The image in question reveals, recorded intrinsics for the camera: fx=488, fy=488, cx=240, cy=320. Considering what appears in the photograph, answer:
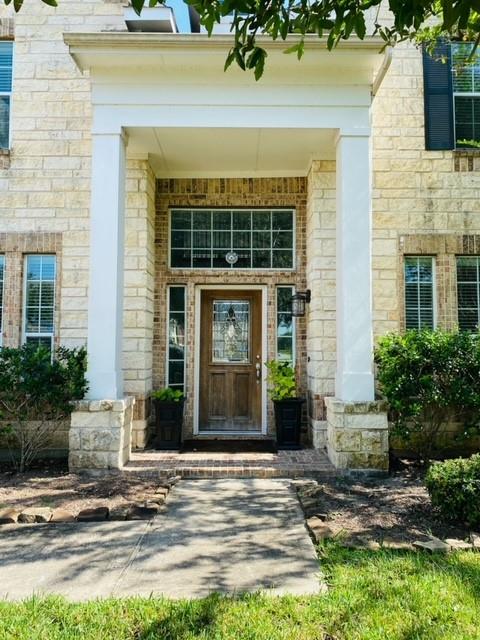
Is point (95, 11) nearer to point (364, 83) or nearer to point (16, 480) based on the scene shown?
point (364, 83)

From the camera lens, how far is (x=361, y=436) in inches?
214

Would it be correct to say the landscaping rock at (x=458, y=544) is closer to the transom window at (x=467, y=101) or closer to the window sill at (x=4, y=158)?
the transom window at (x=467, y=101)

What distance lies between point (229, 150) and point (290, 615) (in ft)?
17.7

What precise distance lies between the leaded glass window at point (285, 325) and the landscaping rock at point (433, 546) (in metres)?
3.93

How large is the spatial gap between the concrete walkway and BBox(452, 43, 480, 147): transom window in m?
5.61

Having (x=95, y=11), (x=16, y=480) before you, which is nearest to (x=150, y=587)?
(x=16, y=480)

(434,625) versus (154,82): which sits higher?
(154,82)

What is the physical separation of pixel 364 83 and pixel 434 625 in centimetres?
538

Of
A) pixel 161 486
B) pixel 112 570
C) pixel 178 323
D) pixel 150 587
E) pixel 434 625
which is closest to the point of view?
pixel 434 625

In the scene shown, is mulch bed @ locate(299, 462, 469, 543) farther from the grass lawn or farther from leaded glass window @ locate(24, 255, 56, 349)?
leaded glass window @ locate(24, 255, 56, 349)

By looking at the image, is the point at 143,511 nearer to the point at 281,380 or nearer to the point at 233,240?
the point at 281,380

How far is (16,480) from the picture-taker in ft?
17.5

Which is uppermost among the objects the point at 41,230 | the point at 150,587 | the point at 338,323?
the point at 41,230

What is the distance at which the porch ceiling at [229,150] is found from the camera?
5.88 meters
